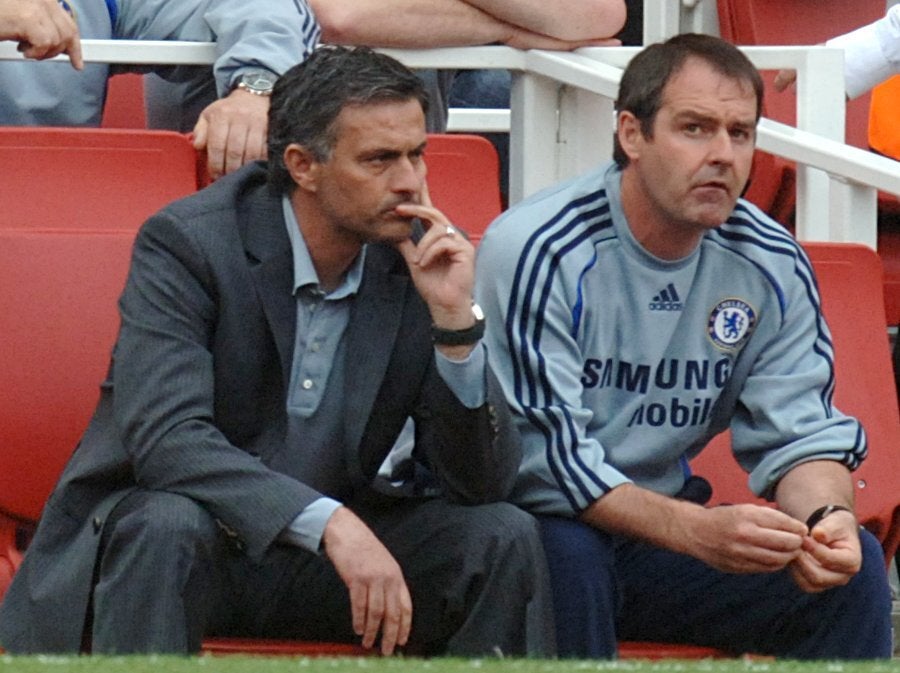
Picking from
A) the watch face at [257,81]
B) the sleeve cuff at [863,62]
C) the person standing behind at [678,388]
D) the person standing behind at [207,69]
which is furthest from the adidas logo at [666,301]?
the sleeve cuff at [863,62]

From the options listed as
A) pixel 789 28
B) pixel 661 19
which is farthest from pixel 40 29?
Answer: pixel 661 19

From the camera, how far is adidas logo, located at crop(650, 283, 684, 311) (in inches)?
158

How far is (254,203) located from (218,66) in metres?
0.71

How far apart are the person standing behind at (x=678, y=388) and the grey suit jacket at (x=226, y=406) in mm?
172

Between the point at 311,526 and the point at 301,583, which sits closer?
the point at 311,526

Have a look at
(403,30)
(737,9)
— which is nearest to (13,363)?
(403,30)

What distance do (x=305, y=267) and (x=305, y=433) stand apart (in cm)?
27

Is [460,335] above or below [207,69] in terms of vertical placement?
below

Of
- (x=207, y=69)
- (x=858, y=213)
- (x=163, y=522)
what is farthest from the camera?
(x=207, y=69)

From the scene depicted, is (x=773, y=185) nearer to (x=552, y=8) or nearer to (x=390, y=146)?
(x=552, y=8)

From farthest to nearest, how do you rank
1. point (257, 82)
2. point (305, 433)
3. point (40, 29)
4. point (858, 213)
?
point (858, 213)
point (257, 82)
point (40, 29)
point (305, 433)

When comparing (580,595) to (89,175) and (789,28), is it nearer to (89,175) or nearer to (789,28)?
(89,175)

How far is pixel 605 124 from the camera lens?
4996 mm

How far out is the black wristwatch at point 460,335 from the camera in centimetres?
373
